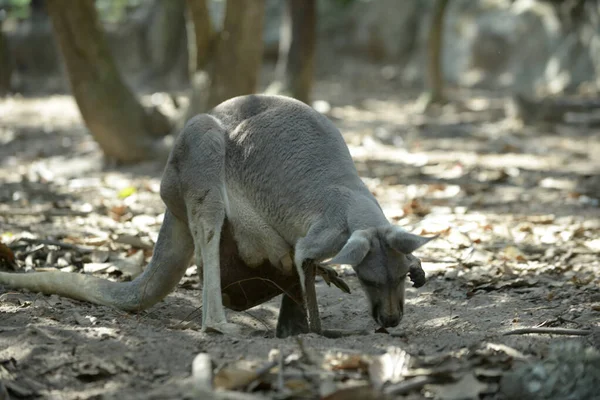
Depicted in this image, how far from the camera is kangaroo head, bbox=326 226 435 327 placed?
143 inches

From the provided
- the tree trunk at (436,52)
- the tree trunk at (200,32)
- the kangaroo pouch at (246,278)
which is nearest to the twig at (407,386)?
the kangaroo pouch at (246,278)

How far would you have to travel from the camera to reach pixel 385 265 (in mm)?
3740

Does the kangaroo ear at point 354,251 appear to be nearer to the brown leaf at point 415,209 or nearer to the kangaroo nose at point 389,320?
the kangaroo nose at point 389,320

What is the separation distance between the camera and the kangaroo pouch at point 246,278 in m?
4.57

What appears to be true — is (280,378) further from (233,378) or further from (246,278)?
(246,278)

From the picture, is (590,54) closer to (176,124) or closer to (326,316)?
(176,124)

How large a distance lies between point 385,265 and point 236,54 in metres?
5.52

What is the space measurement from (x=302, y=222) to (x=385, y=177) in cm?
448

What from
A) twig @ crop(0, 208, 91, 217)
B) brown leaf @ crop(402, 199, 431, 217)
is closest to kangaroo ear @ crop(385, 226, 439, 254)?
brown leaf @ crop(402, 199, 431, 217)

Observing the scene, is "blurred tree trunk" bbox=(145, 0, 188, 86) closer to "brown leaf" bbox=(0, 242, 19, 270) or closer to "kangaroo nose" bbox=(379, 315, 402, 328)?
"brown leaf" bbox=(0, 242, 19, 270)

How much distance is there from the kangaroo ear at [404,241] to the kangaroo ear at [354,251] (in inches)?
4.3

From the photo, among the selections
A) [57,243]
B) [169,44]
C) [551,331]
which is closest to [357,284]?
[551,331]

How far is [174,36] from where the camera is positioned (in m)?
17.4

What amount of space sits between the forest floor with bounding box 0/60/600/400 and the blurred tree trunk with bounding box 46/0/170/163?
1.13 feet
